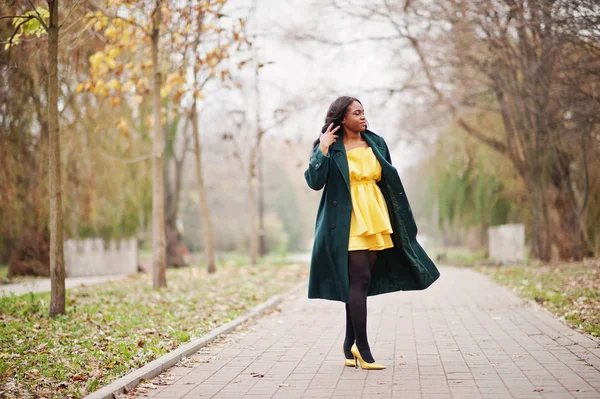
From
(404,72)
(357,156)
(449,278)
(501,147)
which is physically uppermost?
(404,72)

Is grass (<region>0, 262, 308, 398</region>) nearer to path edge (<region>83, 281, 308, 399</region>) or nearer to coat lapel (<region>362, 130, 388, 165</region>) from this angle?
path edge (<region>83, 281, 308, 399</region>)

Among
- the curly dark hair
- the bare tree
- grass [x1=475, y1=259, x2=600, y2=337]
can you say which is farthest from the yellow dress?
the bare tree

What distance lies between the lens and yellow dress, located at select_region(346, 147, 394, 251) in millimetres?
6469

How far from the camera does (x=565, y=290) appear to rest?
492 inches

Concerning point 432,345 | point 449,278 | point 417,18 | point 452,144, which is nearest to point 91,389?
point 432,345

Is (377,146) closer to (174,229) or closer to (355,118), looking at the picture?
(355,118)

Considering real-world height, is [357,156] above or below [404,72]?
below

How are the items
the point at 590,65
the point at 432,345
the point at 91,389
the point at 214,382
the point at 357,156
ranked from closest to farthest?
the point at 91,389 → the point at 214,382 → the point at 357,156 → the point at 432,345 → the point at 590,65

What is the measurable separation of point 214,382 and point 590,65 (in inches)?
380

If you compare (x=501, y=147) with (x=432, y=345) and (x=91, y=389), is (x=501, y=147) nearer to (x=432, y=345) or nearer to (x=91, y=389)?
(x=432, y=345)

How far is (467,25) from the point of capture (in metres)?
18.1

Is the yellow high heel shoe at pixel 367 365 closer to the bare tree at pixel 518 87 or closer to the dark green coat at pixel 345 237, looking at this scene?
the dark green coat at pixel 345 237

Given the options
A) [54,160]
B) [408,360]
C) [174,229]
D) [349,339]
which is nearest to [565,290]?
[408,360]

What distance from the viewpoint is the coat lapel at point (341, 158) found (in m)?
6.51
